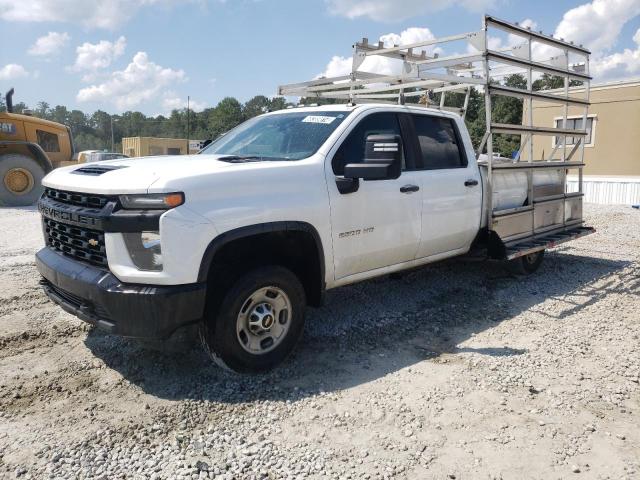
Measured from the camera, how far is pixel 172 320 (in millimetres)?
3260

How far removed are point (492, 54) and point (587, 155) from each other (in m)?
15.3

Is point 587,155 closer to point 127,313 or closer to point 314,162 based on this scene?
point 314,162

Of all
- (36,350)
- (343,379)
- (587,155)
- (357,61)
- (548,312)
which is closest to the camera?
(343,379)

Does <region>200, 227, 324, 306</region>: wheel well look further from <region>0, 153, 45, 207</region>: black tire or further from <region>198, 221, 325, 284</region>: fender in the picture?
<region>0, 153, 45, 207</region>: black tire

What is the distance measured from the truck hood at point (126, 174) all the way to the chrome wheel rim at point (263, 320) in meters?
0.97

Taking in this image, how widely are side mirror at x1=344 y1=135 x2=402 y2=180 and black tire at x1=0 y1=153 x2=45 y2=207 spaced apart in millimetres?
11644

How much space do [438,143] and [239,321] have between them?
2.83m

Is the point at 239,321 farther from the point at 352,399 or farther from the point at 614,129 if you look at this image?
the point at 614,129

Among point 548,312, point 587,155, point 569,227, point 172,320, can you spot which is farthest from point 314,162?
point 587,155

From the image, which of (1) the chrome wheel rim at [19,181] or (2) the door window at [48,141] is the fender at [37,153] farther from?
(2) the door window at [48,141]

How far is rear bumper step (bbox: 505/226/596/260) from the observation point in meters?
5.83

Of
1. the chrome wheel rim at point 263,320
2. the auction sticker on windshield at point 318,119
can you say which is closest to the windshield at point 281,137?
the auction sticker on windshield at point 318,119

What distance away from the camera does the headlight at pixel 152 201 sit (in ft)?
10.4

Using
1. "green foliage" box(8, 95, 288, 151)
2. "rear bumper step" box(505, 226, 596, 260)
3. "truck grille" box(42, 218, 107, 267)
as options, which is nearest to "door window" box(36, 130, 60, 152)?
"truck grille" box(42, 218, 107, 267)
